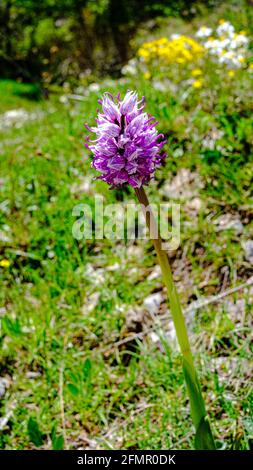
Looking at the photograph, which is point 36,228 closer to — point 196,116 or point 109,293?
point 109,293

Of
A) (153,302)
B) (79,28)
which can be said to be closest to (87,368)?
(153,302)

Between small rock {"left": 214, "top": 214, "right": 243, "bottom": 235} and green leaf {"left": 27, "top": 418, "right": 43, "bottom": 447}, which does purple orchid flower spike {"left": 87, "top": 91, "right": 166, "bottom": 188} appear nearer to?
green leaf {"left": 27, "top": 418, "right": 43, "bottom": 447}

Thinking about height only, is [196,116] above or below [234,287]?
above

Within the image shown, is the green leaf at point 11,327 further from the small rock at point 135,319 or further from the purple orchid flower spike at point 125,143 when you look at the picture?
the purple orchid flower spike at point 125,143

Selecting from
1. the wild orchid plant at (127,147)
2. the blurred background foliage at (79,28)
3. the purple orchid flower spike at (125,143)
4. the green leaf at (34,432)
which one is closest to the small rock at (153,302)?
the green leaf at (34,432)

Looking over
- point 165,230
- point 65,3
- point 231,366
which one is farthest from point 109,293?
point 65,3

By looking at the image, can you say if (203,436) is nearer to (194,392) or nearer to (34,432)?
(194,392)

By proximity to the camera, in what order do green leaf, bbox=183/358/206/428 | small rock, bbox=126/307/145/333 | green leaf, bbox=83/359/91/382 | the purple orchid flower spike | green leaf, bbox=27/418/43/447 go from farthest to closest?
small rock, bbox=126/307/145/333
green leaf, bbox=83/359/91/382
green leaf, bbox=27/418/43/447
green leaf, bbox=183/358/206/428
the purple orchid flower spike

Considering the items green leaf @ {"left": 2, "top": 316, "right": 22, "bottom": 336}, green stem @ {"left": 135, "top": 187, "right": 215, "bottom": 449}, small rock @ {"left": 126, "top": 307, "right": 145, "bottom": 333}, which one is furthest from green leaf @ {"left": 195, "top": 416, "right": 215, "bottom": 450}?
green leaf @ {"left": 2, "top": 316, "right": 22, "bottom": 336}
